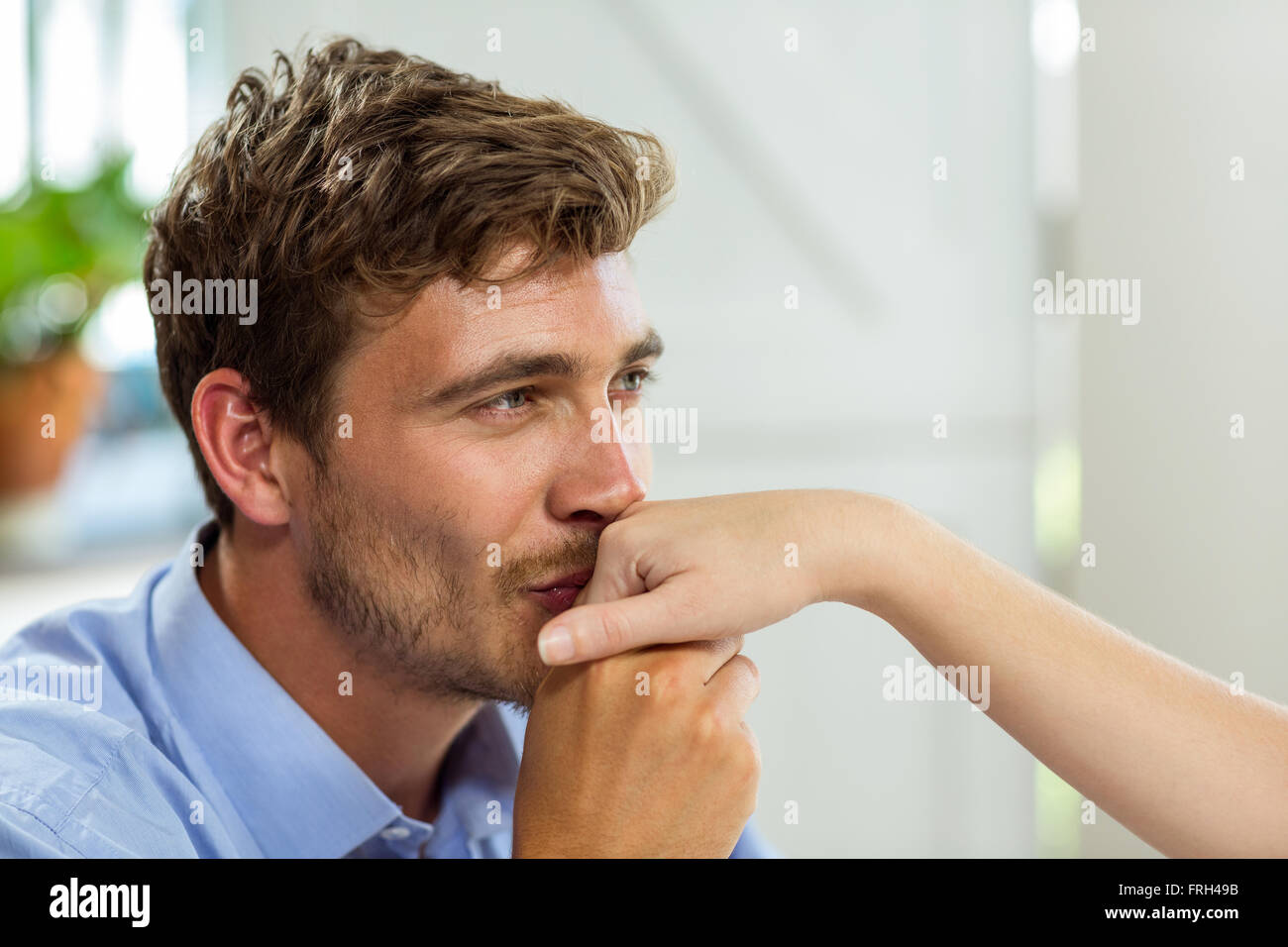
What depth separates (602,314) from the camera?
1146mm

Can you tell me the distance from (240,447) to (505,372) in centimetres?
35

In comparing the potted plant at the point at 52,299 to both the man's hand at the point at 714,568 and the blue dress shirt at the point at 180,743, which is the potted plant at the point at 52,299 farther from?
the man's hand at the point at 714,568

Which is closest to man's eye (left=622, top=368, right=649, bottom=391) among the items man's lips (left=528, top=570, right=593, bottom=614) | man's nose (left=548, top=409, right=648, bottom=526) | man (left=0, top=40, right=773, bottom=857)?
man (left=0, top=40, right=773, bottom=857)

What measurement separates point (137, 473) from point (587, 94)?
1.50m

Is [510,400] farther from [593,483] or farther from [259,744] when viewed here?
[259,744]

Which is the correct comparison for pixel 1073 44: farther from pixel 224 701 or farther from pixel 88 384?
pixel 88 384

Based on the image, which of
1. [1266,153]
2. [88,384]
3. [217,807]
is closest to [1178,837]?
[217,807]

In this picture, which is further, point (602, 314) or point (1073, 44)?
point (1073, 44)

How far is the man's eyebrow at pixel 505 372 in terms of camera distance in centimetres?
109

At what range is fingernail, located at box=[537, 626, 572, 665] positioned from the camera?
95 centimetres

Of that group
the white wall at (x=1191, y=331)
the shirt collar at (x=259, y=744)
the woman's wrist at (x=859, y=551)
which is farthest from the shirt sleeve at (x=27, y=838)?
the white wall at (x=1191, y=331)

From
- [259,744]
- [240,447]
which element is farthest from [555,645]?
[240,447]

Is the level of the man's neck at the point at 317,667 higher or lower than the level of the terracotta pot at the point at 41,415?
lower

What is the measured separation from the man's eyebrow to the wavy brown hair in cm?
9
